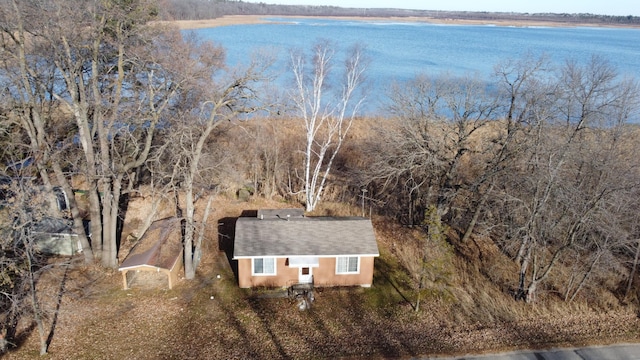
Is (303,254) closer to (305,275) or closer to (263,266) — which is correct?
(305,275)

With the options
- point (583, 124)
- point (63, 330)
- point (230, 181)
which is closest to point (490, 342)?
point (583, 124)

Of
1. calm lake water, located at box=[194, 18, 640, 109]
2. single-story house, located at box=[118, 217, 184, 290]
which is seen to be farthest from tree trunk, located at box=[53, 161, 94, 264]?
calm lake water, located at box=[194, 18, 640, 109]

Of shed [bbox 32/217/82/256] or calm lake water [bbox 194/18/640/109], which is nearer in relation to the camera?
shed [bbox 32/217/82/256]

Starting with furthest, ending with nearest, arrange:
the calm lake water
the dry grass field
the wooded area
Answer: the calm lake water < the wooded area < the dry grass field

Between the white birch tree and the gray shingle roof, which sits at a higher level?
the white birch tree

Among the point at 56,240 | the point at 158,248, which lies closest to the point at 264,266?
the point at 158,248

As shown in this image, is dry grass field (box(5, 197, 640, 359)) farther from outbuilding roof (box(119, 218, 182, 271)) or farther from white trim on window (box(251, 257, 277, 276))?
outbuilding roof (box(119, 218, 182, 271))

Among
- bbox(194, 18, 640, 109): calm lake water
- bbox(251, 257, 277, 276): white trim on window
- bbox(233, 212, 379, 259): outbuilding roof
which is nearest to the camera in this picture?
bbox(233, 212, 379, 259): outbuilding roof
